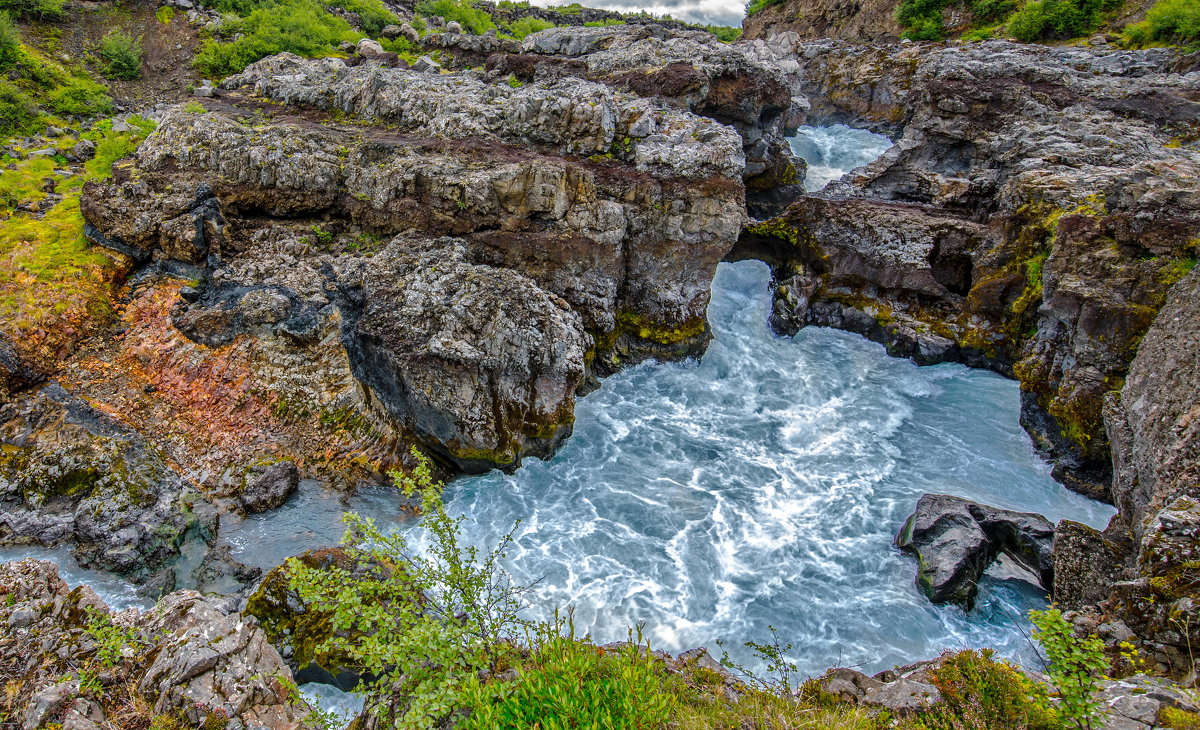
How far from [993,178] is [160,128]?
35670mm

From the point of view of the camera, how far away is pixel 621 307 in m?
21.4

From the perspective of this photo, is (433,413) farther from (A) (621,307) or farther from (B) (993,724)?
(B) (993,724)

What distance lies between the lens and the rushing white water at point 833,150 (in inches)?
1324

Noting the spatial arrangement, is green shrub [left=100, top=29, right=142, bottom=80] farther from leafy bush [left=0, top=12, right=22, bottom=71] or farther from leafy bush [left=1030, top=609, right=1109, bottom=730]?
leafy bush [left=1030, top=609, right=1109, bottom=730]

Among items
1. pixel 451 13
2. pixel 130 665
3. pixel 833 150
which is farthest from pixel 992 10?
pixel 130 665

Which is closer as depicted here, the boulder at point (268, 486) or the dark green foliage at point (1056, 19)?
the boulder at point (268, 486)

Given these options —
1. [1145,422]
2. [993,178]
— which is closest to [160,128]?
[1145,422]

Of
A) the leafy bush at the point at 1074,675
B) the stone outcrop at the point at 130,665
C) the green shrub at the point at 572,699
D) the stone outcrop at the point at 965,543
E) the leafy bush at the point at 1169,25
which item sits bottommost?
the stone outcrop at the point at 965,543

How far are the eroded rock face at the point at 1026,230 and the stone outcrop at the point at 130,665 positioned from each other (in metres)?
21.7

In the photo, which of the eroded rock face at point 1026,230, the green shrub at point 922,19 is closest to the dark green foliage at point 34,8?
the eroded rock face at point 1026,230

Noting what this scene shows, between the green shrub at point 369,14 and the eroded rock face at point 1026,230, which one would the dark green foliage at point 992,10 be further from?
the green shrub at point 369,14

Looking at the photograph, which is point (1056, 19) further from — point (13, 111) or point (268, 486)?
point (13, 111)

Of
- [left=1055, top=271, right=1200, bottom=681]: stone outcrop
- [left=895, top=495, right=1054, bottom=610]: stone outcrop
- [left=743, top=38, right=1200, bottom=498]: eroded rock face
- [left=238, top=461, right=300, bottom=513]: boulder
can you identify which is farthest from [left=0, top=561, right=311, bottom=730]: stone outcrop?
[left=743, top=38, right=1200, bottom=498]: eroded rock face

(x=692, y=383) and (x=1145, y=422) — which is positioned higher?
(x=1145, y=422)
